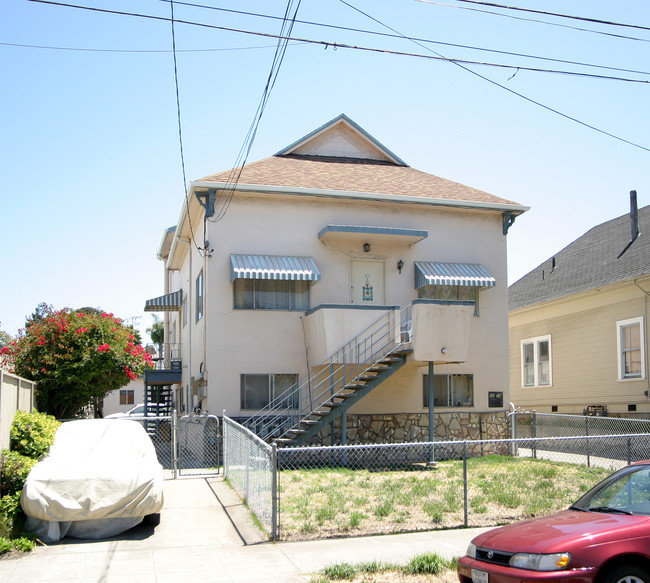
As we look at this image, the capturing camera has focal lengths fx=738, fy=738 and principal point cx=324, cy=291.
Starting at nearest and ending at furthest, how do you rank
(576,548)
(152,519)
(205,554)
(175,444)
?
(576,548), (205,554), (152,519), (175,444)

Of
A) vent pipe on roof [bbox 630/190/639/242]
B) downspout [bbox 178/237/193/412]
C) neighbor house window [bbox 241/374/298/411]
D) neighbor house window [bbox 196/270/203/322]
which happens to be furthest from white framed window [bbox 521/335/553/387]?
neighbor house window [bbox 196/270/203/322]

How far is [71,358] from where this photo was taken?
17156 mm

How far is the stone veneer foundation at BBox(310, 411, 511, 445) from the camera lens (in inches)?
765

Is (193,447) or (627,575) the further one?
(193,447)

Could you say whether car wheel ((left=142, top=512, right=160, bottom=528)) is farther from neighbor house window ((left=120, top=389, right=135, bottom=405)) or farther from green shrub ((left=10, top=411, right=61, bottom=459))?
neighbor house window ((left=120, top=389, right=135, bottom=405))

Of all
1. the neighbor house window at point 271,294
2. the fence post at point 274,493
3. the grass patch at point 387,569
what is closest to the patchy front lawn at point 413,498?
the fence post at point 274,493

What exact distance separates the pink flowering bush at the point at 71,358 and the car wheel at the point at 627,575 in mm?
13548

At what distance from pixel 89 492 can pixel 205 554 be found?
178cm

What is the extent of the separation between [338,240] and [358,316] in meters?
2.48

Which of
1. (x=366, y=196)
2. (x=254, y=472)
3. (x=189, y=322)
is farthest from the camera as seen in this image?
(x=189, y=322)

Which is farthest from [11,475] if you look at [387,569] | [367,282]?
[367,282]

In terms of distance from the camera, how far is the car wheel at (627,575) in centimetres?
628

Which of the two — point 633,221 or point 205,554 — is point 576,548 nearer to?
point 205,554

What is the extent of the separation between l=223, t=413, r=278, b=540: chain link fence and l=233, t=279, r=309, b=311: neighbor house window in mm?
5131
